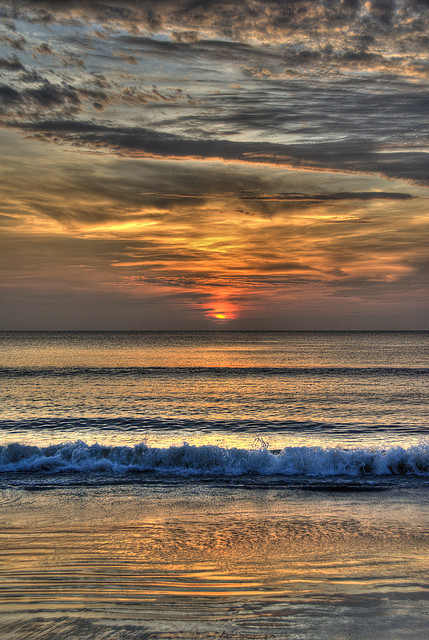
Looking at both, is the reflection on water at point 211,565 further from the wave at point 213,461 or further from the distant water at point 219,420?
the distant water at point 219,420

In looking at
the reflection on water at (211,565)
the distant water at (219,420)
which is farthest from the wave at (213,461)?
the reflection on water at (211,565)

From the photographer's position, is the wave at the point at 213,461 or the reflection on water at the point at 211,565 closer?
the reflection on water at the point at 211,565

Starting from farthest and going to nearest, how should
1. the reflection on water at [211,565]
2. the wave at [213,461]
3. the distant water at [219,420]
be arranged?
the distant water at [219,420]
the wave at [213,461]
the reflection on water at [211,565]

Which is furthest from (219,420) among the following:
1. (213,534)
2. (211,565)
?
(211,565)

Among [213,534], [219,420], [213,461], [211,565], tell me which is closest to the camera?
[211,565]

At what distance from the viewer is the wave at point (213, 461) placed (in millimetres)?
13344

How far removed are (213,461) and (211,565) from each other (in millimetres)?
6749

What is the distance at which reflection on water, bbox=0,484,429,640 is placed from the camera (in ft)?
18.4

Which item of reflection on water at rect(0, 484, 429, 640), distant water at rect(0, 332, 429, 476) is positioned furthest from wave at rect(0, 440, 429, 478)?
reflection on water at rect(0, 484, 429, 640)

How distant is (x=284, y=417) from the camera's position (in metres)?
24.1

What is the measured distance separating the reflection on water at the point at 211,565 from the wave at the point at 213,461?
232cm

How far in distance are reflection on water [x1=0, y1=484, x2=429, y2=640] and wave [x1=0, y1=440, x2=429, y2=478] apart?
2323 mm

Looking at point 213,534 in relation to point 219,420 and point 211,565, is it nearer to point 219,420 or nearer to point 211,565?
point 211,565

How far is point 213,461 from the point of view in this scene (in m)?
13.9
